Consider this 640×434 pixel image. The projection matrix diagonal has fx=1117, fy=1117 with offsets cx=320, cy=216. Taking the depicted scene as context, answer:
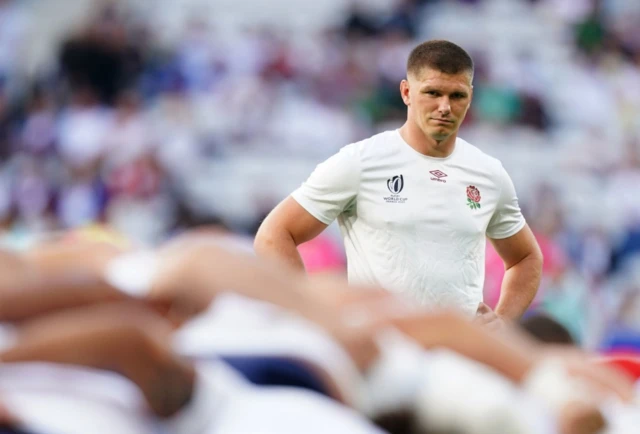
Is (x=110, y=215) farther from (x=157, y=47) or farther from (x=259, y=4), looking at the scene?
(x=259, y=4)

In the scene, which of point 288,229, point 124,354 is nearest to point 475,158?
point 288,229

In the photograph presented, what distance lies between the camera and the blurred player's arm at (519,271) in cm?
357

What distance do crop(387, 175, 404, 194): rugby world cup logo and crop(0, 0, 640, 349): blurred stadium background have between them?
14.3 feet

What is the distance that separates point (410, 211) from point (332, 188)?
0.82 ft

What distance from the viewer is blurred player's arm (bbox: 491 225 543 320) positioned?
11.7 ft

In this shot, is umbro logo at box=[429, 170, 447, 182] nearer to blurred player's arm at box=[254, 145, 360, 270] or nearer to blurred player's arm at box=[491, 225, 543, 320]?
blurred player's arm at box=[254, 145, 360, 270]

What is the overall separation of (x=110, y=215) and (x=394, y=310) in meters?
7.54

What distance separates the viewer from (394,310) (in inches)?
52.6

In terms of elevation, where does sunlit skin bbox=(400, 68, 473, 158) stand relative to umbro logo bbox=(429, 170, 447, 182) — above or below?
above

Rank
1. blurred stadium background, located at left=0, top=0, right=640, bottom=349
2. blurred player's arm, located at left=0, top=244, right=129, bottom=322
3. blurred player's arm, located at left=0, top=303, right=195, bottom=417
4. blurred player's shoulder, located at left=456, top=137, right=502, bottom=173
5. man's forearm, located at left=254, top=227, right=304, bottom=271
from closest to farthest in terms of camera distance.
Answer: blurred player's arm, located at left=0, top=303, right=195, bottom=417 → blurred player's arm, located at left=0, top=244, right=129, bottom=322 → man's forearm, located at left=254, top=227, right=304, bottom=271 → blurred player's shoulder, located at left=456, top=137, right=502, bottom=173 → blurred stadium background, located at left=0, top=0, right=640, bottom=349

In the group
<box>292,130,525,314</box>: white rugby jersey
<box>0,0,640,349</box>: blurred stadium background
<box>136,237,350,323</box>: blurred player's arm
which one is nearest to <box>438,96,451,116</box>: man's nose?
<box>292,130,525,314</box>: white rugby jersey

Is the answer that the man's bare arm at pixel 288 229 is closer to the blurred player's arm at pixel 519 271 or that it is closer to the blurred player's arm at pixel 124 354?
the blurred player's arm at pixel 519 271

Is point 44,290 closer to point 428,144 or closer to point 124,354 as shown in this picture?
point 124,354

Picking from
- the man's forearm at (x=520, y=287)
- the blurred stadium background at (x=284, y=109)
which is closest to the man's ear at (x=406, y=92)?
the man's forearm at (x=520, y=287)
